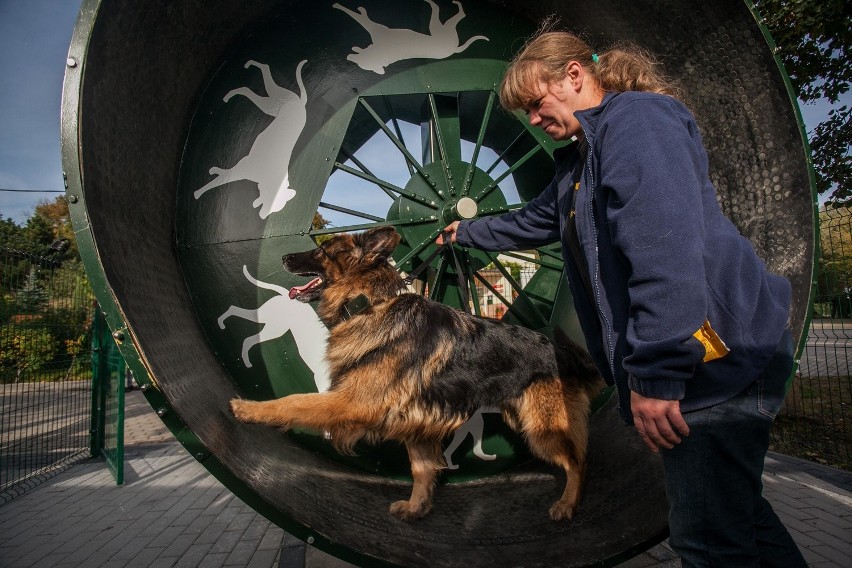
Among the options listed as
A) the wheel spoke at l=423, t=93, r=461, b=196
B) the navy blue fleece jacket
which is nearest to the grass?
the navy blue fleece jacket

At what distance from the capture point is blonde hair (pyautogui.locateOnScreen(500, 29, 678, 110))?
1995mm

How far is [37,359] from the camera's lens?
19.4 ft

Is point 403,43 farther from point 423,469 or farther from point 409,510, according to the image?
point 409,510

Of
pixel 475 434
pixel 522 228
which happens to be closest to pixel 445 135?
pixel 522 228

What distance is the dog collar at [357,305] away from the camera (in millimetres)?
3010

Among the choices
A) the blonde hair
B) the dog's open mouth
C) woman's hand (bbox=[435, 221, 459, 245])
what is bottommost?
the dog's open mouth

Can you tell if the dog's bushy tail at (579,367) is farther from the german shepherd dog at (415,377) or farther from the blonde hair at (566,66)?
the blonde hair at (566,66)

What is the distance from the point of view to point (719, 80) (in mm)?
3006

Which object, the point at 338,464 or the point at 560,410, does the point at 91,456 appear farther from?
the point at 560,410

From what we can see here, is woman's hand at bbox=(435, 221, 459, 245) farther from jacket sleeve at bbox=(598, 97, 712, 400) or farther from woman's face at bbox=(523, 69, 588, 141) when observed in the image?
jacket sleeve at bbox=(598, 97, 712, 400)

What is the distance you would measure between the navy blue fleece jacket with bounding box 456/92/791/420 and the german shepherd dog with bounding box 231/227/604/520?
128 centimetres

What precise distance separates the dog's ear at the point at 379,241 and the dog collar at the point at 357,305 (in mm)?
272

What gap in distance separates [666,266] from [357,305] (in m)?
1.95

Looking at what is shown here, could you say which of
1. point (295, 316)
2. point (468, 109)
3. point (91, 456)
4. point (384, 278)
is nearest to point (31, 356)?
point (91, 456)
